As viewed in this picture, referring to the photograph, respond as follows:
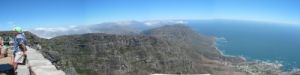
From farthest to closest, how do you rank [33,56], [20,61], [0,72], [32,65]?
[33,56], [20,61], [32,65], [0,72]

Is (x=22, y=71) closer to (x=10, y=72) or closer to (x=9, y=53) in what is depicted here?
(x=10, y=72)

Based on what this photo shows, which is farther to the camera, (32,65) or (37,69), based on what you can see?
(32,65)

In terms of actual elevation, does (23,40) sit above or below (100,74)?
above

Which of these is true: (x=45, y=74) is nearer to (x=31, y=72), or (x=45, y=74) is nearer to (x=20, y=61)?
(x=31, y=72)

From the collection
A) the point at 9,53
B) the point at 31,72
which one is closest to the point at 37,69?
the point at 31,72

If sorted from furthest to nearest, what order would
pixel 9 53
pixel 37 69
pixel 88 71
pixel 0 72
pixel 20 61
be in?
pixel 88 71
pixel 9 53
pixel 20 61
pixel 37 69
pixel 0 72

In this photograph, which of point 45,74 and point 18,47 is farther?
point 18,47

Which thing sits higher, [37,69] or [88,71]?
[37,69]

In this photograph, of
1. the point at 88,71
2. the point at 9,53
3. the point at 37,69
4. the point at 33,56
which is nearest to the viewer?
the point at 37,69

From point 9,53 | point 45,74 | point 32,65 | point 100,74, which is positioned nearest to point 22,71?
point 32,65
